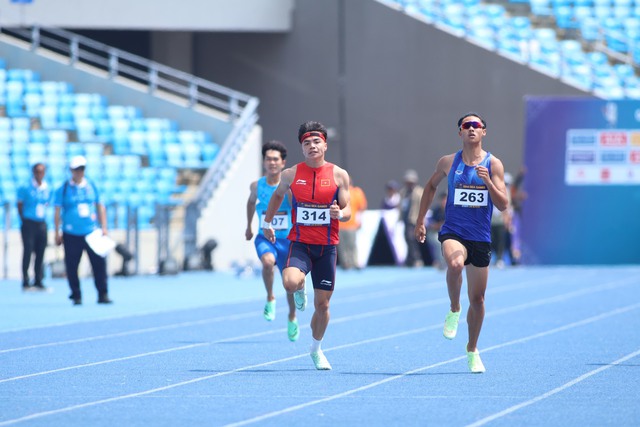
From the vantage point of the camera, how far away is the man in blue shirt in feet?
70.7

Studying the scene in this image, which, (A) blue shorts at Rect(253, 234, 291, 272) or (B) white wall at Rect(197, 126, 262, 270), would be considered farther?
(B) white wall at Rect(197, 126, 262, 270)

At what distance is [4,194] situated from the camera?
25.6 m

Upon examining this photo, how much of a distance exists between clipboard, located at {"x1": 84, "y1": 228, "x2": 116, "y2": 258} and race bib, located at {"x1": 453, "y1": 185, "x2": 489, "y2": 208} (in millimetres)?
7884

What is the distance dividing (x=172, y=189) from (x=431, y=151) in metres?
6.70

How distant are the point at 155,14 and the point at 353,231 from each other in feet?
25.1

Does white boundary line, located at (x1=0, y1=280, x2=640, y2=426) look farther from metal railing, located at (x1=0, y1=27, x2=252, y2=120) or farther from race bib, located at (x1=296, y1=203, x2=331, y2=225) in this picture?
metal railing, located at (x1=0, y1=27, x2=252, y2=120)

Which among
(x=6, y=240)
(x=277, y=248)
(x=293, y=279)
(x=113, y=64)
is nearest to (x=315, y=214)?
(x=293, y=279)

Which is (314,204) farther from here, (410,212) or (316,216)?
(410,212)

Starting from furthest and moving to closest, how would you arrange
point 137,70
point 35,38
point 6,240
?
point 137,70
point 35,38
point 6,240

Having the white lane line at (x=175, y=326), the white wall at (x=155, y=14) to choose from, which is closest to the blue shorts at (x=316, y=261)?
the white lane line at (x=175, y=326)

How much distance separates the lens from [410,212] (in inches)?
1115

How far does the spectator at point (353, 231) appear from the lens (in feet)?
91.2

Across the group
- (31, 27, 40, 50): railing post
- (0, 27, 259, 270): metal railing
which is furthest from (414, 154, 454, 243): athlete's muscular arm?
(31, 27, 40, 50): railing post

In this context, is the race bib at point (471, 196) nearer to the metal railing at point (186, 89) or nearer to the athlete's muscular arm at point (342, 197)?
the athlete's muscular arm at point (342, 197)
